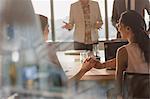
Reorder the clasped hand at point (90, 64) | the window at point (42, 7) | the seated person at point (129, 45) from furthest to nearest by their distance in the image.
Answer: the clasped hand at point (90, 64) → the seated person at point (129, 45) → the window at point (42, 7)

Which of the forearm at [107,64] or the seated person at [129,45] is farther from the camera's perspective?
the forearm at [107,64]

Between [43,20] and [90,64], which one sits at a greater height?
[43,20]

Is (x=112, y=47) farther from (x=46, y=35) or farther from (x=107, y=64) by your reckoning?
(x=46, y=35)

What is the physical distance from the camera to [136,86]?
2.64 feet

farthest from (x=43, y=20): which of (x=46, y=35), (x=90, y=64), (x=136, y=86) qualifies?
(x=90, y=64)

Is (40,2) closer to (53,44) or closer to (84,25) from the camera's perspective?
(53,44)

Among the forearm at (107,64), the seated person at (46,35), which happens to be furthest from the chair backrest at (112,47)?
the seated person at (46,35)

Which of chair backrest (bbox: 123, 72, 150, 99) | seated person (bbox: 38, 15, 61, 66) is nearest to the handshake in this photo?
chair backrest (bbox: 123, 72, 150, 99)

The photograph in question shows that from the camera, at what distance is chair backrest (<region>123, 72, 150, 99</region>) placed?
675mm

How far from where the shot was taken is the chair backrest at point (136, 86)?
0.67 meters

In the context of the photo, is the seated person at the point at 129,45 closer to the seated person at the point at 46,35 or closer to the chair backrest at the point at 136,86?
the chair backrest at the point at 136,86

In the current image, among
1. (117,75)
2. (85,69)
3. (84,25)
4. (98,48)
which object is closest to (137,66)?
(117,75)

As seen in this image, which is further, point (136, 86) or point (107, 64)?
point (107, 64)

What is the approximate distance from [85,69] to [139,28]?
0.24m
